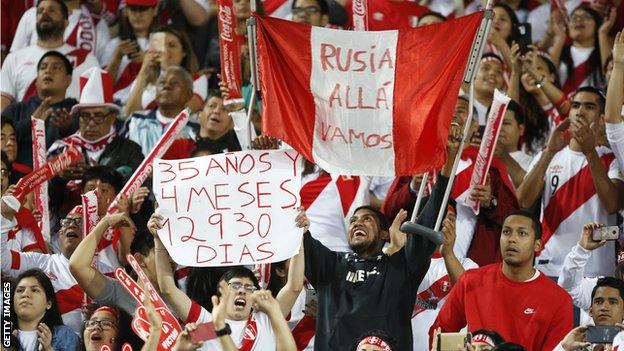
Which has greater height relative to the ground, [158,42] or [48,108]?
[158,42]

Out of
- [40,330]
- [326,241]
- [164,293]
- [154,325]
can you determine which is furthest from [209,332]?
[326,241]

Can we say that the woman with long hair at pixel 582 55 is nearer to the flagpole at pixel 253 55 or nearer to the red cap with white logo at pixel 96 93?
the red cap with white logo at pixel 96 93

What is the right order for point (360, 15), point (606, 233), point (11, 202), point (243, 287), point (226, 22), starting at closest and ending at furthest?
point (243, 287), point (606, 233), point (226, 22), point (11, 202), point (360, 15)

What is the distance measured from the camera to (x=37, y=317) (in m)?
11.9

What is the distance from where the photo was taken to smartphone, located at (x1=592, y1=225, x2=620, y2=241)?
37.6ft

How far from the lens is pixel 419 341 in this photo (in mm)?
11938

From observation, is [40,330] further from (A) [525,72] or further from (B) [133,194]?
(A) [525,72]

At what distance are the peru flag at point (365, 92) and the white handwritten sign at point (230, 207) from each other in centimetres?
25

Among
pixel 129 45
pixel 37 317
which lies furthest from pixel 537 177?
pixel 129 45

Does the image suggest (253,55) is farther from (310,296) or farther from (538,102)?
(538,102)

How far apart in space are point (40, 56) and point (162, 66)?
3.68 ft

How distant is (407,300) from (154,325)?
1710mm

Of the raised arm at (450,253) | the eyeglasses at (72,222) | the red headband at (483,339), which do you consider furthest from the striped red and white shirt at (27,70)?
the red headband at (483,339)

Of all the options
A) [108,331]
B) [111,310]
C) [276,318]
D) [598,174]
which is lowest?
[108,331]
